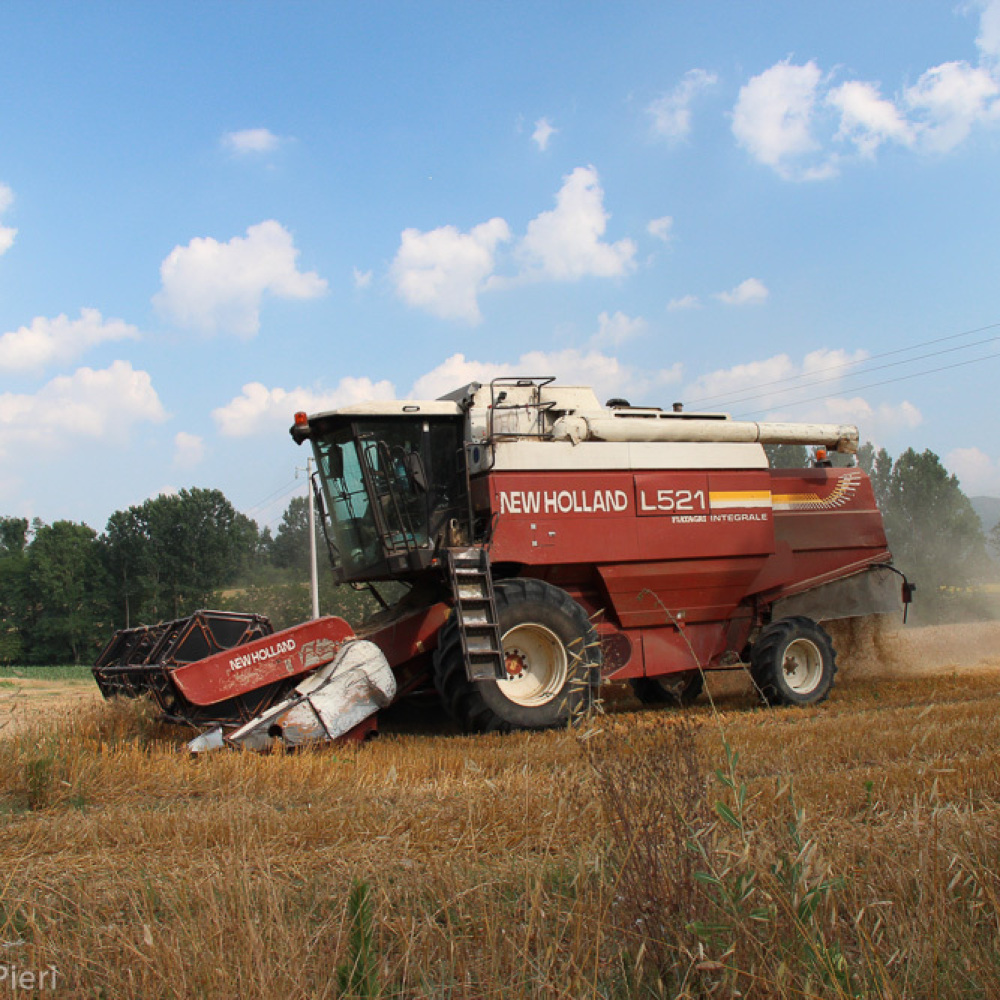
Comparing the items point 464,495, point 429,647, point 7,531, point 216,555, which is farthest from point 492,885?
point 7,531

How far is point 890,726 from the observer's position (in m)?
6.46

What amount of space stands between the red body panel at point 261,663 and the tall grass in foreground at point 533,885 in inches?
71.6

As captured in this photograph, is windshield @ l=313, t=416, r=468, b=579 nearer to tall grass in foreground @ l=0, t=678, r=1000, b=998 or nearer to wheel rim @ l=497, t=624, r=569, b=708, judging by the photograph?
wheel rim @ l=497, t=624, r=569, b=708

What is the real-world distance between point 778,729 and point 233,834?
4.29 meters

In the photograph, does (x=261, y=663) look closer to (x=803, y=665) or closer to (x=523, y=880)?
(x=523, y=880)

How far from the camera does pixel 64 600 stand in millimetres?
46344

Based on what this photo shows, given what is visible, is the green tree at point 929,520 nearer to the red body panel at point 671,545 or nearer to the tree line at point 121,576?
the tree line at point 121,576

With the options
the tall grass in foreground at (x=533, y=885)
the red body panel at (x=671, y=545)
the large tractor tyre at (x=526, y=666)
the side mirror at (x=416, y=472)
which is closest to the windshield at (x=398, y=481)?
the side mirror at (x=416, y=472)

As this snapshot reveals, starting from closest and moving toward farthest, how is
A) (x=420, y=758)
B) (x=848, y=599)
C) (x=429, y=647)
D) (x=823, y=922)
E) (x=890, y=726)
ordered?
(x=823, y=922), (x=420, y=758), (x=890, y=726), (x=429, y=647), (x=848, y=599)

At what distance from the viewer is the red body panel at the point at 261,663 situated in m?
6.59

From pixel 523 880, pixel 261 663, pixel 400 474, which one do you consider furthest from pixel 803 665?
pixel 523 880

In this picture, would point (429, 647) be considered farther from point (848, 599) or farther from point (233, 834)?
point (848, 599)

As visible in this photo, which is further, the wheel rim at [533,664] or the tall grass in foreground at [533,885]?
the wheel rim at [533,664]

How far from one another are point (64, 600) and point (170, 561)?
18.0 feet
